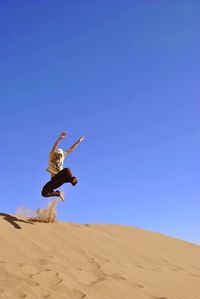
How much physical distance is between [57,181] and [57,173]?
0.69ft

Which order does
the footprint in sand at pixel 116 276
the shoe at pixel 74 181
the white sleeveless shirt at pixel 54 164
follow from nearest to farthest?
the footprint in sand at pixel 116 276 → the shoe at pixel 74 181 → the white sleeveless shirt at pixel 54 164

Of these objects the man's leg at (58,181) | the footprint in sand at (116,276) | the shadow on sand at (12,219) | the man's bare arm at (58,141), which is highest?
the man's bare arm at (58,141)

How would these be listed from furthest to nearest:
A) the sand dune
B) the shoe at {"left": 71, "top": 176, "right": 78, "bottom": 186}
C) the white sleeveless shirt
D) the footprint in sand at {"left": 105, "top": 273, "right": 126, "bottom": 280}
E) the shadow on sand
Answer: the white sleeveless shirt < the shoe at {"left": 71, "top": 176, "right": 78, "bottom": 186} < the shadow on sand < the footprint in sand at {"left": 105, "top": 273, "right": 126, "bottom": 280} < the sand dune

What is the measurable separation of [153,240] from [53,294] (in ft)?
20.4

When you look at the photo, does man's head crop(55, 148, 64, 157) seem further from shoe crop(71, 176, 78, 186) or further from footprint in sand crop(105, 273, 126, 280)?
footprint in sand crop(105, 273, 126, 280)

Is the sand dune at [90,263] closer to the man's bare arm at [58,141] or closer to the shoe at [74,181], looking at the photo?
the shoe at [74,181]

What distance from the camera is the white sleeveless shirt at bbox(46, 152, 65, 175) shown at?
1100 cm

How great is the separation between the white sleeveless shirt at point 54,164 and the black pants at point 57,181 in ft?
0.51

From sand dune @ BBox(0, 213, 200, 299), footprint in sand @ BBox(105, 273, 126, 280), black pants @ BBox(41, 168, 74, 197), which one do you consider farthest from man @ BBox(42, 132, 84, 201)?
footprint in sand @ BBox(105, 273, 126, 280)

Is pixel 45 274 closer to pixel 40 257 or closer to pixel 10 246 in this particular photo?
pixel 40 257

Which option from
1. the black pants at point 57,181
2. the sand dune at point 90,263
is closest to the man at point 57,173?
the black pants at point 57,181

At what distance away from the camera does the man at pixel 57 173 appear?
35.3 ft

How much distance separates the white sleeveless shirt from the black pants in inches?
6.1

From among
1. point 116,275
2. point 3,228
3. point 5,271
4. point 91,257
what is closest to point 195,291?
point 116,275
